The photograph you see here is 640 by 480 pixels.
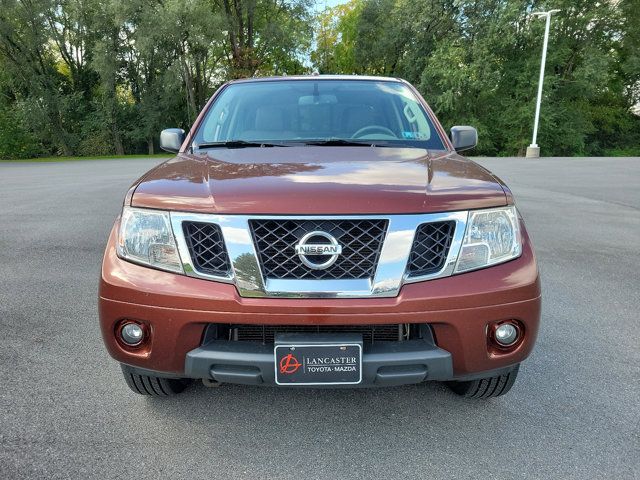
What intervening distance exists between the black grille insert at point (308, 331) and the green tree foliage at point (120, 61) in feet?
88.4

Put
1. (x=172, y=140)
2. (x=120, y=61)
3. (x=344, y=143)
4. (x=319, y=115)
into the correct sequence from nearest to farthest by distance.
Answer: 1. (x=344, y=143)
2. (x=319, y=115)
3. (x=172, y=140)
4. (x=120, y=61)

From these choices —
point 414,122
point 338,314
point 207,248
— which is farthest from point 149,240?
point 414,122

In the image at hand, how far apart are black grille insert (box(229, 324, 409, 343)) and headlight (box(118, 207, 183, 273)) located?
34 cm

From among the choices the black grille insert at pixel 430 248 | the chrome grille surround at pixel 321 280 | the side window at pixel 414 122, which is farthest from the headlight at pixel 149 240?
the side window at pixel 414 122

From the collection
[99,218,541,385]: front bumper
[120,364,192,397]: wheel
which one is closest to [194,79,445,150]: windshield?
[99,218,541,385]: front bumper

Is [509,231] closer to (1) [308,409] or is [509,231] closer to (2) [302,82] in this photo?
(1) [308,409]

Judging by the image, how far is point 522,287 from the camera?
1938 millimetres

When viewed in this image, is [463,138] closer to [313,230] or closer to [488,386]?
[488,386]

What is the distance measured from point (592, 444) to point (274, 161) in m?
1.87

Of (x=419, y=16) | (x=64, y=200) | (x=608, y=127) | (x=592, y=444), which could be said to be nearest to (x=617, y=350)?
(x=592, y=444)

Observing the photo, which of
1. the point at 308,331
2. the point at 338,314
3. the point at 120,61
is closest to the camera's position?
the point at 338,314

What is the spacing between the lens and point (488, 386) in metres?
2.30

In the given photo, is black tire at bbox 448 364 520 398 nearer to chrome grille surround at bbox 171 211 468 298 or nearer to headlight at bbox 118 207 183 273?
chrome grille surround at bbox 171 211 468 298

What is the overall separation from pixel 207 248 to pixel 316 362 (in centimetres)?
61
